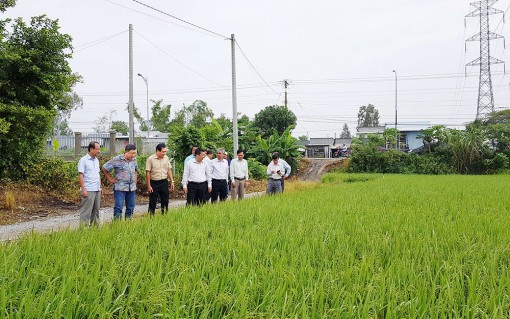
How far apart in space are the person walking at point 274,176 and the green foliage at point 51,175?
4.90 m

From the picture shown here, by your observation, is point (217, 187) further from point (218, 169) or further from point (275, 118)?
point (275, 118)

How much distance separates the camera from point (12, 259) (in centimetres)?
229

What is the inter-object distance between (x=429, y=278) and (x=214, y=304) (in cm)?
122

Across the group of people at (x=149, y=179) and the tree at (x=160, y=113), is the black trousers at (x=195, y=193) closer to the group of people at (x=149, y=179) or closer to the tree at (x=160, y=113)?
the group of people at (x=149, y=179)

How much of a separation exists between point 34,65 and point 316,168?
57.1 ft

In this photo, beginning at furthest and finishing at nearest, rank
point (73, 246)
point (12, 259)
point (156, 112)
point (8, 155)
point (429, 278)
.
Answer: point (156, 112)
point (8, 155)
point (73, 246)
point (12, 259)
point (429, 278)

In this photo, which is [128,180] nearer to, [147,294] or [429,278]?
[147,294]

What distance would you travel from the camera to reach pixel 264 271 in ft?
7.16

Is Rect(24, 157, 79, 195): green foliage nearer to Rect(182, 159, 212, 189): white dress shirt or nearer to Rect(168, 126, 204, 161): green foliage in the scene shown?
Rect(168, 126, 204, 161): green foliage

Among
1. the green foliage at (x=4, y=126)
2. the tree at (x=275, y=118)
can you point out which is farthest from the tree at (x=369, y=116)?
the green foliage at (x=4, y=126)

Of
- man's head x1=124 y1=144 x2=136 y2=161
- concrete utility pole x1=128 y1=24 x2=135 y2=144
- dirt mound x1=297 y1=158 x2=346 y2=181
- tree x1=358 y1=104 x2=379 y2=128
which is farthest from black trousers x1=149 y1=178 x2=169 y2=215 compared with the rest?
tree x1=358 y1=104 x2=379 y2=128

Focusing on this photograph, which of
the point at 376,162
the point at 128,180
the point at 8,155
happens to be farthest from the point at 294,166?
the point at 128,180

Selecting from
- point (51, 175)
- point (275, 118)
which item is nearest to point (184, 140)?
point (51, 175)

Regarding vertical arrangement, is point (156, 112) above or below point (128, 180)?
above
